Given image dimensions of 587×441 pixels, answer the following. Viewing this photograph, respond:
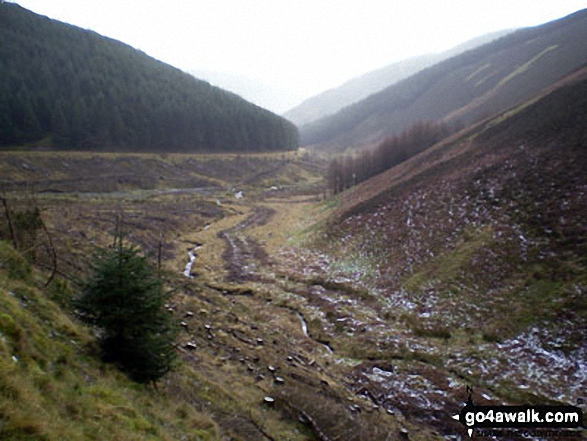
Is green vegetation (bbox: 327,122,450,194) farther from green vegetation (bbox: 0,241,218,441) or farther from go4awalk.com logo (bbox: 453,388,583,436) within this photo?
green vegetation (bbox: 0,241,218,441)

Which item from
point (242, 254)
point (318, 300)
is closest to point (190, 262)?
point (242, 254)

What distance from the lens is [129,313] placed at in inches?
432

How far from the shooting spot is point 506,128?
46438 millimetres

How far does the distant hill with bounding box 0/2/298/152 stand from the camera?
3821 inches

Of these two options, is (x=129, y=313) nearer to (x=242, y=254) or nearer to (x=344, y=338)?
(x=344, y=338)

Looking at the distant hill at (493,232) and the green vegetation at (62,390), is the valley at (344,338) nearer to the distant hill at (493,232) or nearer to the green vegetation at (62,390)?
the distant hill at (493,232)

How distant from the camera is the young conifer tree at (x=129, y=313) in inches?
437

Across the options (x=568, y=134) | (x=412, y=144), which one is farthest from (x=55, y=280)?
(x=412, y=144)

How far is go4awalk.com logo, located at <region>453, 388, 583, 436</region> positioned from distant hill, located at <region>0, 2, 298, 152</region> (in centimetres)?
10782

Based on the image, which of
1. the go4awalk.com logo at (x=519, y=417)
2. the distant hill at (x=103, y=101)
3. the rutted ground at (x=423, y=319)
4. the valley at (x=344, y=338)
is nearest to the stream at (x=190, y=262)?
the valley at (x=344, y=338)

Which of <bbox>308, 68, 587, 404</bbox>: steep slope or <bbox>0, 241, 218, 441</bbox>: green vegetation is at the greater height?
<bbox>0, 241, 218, 441</bbox>: green vegetation

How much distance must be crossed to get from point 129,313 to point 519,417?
16.4 metres

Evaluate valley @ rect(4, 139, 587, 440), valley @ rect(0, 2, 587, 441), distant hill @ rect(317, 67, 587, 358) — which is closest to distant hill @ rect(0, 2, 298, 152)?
valley @ rect(0, 2, 587, 441)

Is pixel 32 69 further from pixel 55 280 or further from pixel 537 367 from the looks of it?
pixel 537 367
